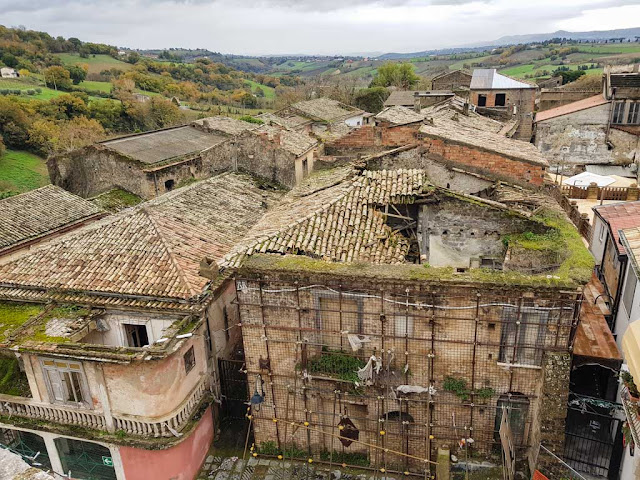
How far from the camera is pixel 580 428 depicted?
13.5 meters

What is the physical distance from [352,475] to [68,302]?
10530mm

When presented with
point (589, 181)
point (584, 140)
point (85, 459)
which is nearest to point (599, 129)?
point (584, 140)

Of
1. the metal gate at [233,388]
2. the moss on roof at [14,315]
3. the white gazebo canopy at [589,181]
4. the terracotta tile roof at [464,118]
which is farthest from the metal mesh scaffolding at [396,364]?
the white gazebo canopy at [589,181]

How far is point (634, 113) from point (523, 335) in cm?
3869

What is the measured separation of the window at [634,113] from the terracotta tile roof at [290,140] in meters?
29.7

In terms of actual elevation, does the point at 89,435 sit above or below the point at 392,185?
below

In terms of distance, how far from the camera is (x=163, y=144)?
3603 centimetres

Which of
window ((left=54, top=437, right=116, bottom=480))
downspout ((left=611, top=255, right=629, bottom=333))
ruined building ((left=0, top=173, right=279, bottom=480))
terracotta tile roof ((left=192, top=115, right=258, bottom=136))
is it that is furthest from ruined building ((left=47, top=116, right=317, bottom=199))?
downspout ((left=611, top=255, right=629, bottom=333))

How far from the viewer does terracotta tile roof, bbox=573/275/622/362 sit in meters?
12.7

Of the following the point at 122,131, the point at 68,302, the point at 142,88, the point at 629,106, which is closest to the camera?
the point at 68,302

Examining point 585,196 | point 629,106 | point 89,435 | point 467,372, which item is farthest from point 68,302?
point 629,106

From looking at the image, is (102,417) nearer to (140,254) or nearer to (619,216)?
(140,254)

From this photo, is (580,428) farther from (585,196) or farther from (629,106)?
(629,106)

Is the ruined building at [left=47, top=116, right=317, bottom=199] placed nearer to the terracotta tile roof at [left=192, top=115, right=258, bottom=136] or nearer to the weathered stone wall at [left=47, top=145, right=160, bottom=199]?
the weathered stone wall at [left=47, top=145, right=160, bottom=199]
